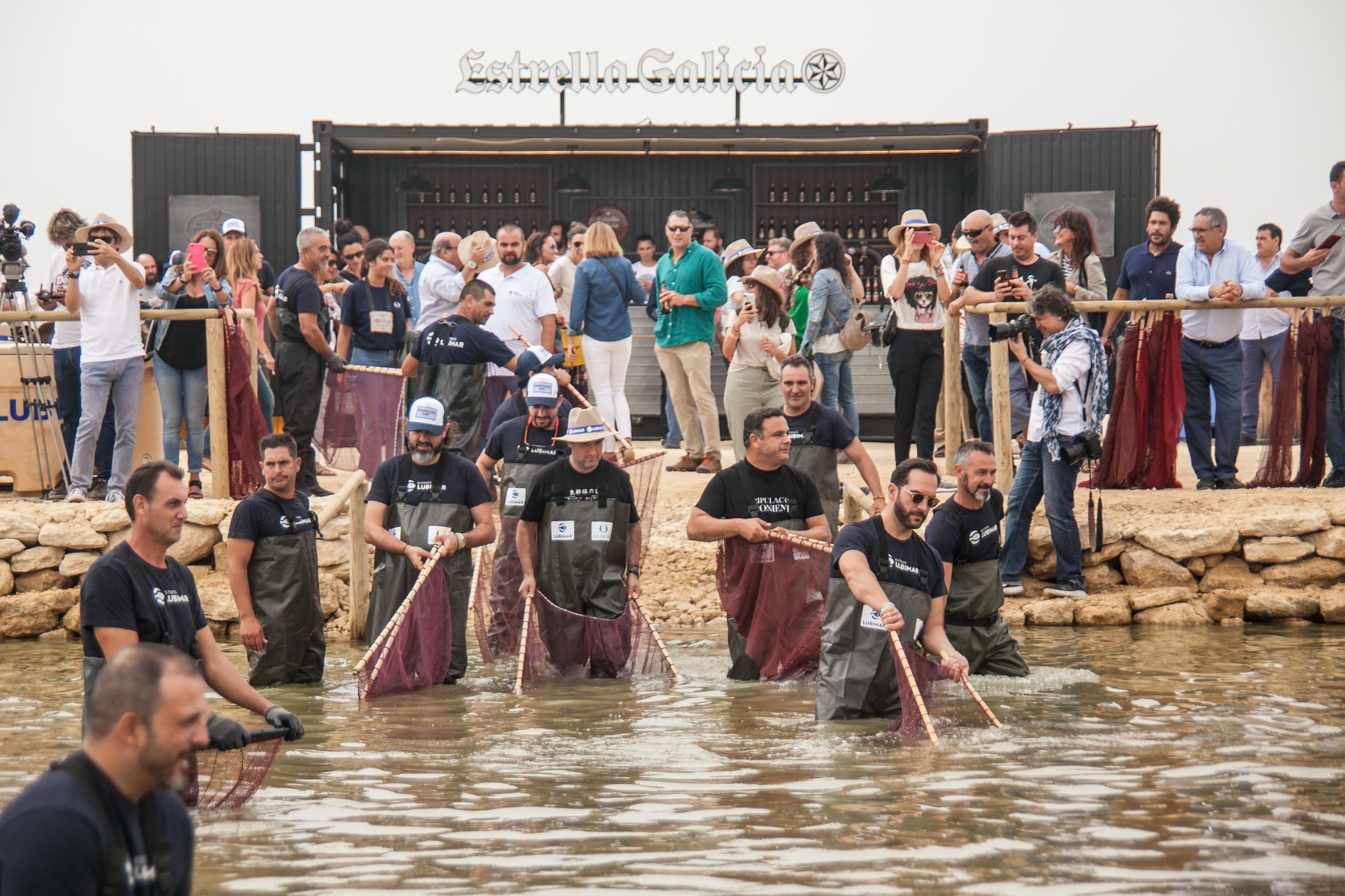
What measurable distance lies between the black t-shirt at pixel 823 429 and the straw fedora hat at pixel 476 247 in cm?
332

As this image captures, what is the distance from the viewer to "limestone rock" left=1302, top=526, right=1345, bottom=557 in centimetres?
961

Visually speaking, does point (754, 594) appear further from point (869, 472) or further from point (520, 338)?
point (520, 338)

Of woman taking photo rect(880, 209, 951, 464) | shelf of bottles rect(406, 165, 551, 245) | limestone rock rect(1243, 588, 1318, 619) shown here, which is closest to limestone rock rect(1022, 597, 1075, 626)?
limestone rock rect(1243, 588, 1318, 619)

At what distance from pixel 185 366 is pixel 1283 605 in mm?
7587

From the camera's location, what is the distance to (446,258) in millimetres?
11414

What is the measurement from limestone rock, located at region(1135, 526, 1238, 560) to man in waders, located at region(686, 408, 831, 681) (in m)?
2.79

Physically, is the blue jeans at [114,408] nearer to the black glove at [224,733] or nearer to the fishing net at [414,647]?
the fishing net at [414,647]

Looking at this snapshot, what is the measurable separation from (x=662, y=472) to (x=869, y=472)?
378 centimetres

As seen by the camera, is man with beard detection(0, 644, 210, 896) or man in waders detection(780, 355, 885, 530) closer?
man with beard detection(0, 644, 210, 896)

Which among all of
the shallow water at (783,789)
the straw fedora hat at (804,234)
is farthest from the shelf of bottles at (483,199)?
the shallow water at (783,789)

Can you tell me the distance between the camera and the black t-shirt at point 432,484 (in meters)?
7.98

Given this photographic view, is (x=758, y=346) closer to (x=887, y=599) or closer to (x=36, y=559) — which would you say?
(x=887, y=599)

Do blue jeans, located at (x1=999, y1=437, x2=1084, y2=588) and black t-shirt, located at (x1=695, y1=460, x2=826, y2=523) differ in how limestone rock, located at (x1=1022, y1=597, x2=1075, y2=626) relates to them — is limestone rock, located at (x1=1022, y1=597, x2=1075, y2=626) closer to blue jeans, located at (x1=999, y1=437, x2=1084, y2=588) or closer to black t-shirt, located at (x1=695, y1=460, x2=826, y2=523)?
blue jeans, located at (x1=999, y1=437, x2=1084, y2=588)

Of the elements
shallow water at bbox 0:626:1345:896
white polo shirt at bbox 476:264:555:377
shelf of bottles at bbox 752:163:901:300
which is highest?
shelf of bottles at bbox 752:163:901:300
